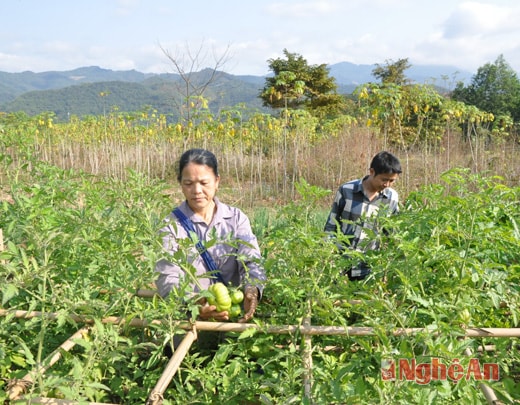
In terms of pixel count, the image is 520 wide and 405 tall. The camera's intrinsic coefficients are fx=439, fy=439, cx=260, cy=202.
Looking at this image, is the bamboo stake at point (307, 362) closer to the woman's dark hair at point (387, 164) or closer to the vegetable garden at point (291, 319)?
the vegetable garden at point (291, 319)

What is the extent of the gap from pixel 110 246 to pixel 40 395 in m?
0.58

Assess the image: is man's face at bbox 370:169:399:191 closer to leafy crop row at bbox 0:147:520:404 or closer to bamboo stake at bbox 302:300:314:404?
leafy crop row at bbox 0:147:520:404

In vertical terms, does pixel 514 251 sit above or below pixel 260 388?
above

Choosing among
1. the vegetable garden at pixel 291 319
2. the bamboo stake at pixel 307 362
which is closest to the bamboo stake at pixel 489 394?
the vegetable garden at pixel 291 319

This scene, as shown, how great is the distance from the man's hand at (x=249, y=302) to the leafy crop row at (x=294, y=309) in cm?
7

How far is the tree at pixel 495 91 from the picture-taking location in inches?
684

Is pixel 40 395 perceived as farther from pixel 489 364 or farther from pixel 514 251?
pixel 514 251

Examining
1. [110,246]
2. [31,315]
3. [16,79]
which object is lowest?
[31,315]

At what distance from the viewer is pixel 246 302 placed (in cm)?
154

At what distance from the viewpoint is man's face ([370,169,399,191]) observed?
93.5 inches

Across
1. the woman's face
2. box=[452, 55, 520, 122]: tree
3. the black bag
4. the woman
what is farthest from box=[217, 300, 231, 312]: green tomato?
box=[452, 55, 520, 122]: tree

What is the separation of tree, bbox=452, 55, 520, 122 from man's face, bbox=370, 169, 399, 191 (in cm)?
1588

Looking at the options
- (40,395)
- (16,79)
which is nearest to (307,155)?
(40,395)

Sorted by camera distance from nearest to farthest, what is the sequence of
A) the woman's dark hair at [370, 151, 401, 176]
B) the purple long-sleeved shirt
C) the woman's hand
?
the woman's hand < the purple long-sleeved shirt < the woman's dark hair at [370, 151, 401, 176]
